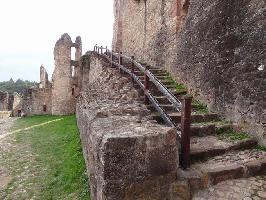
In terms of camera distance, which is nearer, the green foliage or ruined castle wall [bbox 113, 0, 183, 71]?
the green foliage

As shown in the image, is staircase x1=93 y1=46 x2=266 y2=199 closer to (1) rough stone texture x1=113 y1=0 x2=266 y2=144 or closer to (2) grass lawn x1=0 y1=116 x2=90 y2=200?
(1) rough stone texture x1=113 y1=0 x2=266 y2=144

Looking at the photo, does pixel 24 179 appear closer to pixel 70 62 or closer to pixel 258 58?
pixel 258 58

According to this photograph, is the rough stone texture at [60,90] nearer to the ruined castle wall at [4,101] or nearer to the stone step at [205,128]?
the ruined castle wall at [4,101]

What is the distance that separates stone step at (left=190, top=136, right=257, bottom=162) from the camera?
5.33 meters

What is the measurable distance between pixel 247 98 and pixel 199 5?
3.86 meters

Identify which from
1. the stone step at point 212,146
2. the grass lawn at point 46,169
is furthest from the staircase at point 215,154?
the grass lawn at point 46,169

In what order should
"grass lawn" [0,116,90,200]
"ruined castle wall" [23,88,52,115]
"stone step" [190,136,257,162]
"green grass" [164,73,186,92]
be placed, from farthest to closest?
"ruined castle wall" [23,88,52,115], "green grass" [164,73,186,92], "grass lawn" [0,116,90,200], "stone step" [190,136,257,162]

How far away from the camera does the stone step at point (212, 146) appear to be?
210 inches

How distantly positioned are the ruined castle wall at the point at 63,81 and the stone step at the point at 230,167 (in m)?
20.9

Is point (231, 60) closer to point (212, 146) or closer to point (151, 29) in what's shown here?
point (212, 146)

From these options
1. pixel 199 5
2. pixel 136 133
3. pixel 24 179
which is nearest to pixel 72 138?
pixel 24 179

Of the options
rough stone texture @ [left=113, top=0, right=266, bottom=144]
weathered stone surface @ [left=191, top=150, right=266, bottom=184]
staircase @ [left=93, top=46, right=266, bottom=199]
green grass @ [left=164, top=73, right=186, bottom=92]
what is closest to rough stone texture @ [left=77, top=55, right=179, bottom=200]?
staircase @ [left=93, top=46, right=266, bottom=199]

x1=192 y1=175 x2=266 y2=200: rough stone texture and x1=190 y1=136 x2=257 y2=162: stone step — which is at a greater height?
x1=190 y1=136 x2=257 y2=162: stone step

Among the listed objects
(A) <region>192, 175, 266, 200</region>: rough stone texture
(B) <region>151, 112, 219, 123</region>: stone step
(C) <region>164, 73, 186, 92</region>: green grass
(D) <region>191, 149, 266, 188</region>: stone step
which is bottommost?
(A) <region>192, 175, 266, 200</region>: rough stone texture
